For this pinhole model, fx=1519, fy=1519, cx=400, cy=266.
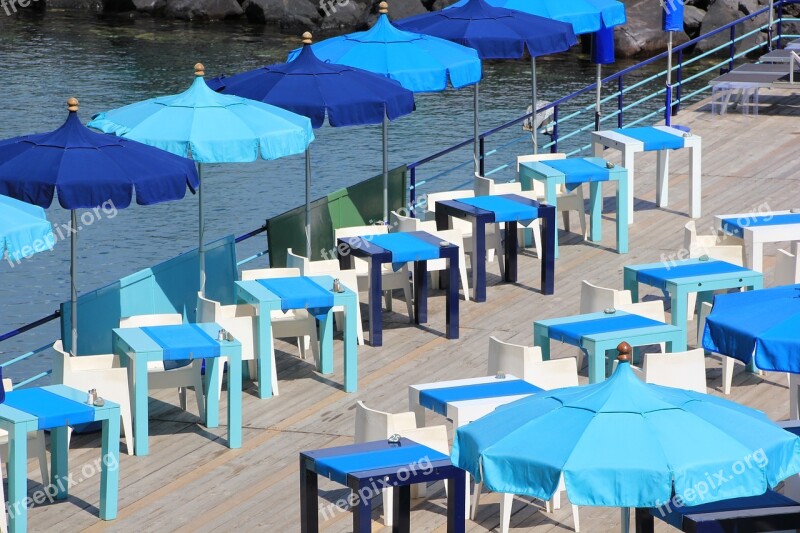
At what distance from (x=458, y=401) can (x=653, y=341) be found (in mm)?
1987

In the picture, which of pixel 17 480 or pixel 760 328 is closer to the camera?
pixel 760 328

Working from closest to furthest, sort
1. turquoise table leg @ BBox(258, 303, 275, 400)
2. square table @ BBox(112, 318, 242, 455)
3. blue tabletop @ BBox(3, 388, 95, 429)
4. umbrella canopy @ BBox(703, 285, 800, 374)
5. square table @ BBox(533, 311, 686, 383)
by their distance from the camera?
1. umbrella canopy @ BBox(703, 285, 800, 374)
2. blue tabletop @ BBox(3, 388, 95, 429)
3. square table @ BBox(112, 318, 242, 455)
4. square table @ BBox(533, 311, 686, 383)
5. turquoise table leg @ BBox(258, 303, 275, 400)

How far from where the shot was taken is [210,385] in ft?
33.6

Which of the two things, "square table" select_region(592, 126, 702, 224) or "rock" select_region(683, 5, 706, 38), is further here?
"rock" select_region(683, 5, 706, 38)

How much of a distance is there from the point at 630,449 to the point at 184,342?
14.5 feet

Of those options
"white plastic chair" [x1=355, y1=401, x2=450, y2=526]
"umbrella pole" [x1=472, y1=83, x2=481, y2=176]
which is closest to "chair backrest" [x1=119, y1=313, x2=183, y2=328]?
"white plastic chair" [x1=355, y1=401, x2=450, y2=526]

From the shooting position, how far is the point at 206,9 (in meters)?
47.2

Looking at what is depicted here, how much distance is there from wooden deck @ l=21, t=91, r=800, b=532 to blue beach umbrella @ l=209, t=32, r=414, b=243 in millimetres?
1679

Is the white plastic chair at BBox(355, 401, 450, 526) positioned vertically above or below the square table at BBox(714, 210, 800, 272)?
below

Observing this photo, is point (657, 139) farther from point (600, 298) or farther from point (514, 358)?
point (514, 358)

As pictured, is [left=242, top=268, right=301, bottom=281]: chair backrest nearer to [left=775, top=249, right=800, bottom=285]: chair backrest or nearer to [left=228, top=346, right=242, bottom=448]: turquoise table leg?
[left=228, top=346, right=242, bottom=448]: turquoise table leg

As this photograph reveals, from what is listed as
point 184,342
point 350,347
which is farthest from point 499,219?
point 184,342

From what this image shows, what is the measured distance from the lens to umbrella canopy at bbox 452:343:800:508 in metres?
6.08

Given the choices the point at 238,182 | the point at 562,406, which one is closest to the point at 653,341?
the point at 562,406
